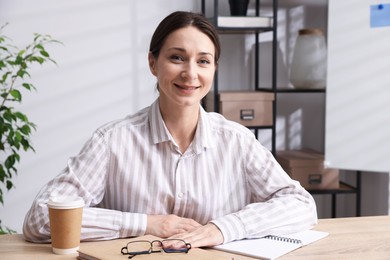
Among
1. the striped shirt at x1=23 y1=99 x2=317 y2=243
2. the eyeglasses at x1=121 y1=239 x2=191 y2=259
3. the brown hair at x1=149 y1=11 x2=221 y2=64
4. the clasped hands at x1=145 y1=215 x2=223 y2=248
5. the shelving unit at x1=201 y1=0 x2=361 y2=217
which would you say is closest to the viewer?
the eyeglasses at x1=121 y1=239 x2=191 y2=259

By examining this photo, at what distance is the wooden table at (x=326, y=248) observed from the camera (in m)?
1.32

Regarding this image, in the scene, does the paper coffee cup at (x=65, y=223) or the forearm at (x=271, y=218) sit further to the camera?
the forearm at (x=271, y=218)

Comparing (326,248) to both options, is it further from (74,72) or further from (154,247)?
(74,72)

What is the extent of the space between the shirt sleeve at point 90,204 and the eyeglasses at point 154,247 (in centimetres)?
12

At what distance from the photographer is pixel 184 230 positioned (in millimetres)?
1499

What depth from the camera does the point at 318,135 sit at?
148 inches

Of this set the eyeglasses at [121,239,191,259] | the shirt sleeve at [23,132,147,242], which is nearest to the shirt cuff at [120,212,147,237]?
the shirt sleeve at [23,132,147,242]

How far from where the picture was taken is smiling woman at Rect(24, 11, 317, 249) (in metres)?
1.57

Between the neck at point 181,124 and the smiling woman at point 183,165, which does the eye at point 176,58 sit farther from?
the neck at point 181,124

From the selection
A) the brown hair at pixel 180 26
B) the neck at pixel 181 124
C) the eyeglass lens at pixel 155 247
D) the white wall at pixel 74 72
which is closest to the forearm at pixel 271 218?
the eyeglass lens at pixel 155 247

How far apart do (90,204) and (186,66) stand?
1.56 ft

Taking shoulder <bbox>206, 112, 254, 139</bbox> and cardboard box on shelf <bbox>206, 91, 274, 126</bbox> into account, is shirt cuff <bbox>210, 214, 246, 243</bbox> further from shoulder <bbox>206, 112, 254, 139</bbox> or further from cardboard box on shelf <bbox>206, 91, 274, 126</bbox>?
cardboard box on shelf <bbox>206, 91, 274, 126</bbox>

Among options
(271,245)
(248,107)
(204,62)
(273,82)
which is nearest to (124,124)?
(204,62)

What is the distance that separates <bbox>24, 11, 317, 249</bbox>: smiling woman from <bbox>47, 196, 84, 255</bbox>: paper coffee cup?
18 centimetres
